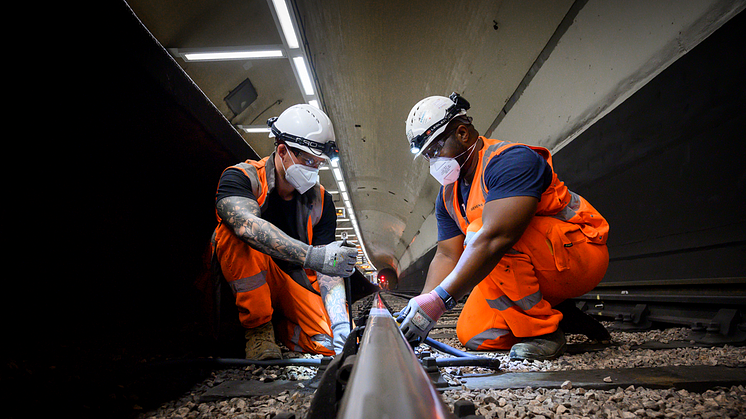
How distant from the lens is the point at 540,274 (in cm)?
198

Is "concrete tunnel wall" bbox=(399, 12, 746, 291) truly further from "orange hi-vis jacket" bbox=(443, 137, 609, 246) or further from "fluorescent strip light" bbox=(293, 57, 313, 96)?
"fluorescent strip light" bbox=(293, 57, 313, 96)

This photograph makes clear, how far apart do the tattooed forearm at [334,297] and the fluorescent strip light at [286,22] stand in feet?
11.4

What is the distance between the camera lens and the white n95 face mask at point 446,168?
7.77 feet

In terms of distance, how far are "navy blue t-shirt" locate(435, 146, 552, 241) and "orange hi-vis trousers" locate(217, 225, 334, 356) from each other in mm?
1435

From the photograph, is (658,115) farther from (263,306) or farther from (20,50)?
(20,50)

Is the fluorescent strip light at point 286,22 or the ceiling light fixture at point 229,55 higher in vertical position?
the ceiling light fixture at point 229,55

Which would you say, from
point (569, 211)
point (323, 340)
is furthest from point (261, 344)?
point (569, 211)

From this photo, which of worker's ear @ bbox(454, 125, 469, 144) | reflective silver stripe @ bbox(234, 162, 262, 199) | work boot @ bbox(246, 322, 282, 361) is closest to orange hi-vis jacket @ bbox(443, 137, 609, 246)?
worker's ear @ bbox(454, 125, 469, 144)

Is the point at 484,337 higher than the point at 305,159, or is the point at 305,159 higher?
the point at 305,159

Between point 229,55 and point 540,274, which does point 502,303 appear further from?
point 229,55

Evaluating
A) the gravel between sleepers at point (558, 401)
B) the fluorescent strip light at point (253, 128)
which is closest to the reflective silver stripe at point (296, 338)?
the gravel between sleepers at point (558, 401)

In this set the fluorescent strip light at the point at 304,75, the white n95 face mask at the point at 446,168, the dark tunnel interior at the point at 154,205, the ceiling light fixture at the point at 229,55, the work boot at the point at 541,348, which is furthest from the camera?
the fluorescent strip light at the point at 304,75

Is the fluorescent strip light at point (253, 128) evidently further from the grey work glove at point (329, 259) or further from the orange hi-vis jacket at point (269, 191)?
the grey work glove at point (329, 259)

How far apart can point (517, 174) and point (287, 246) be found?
1.38m
